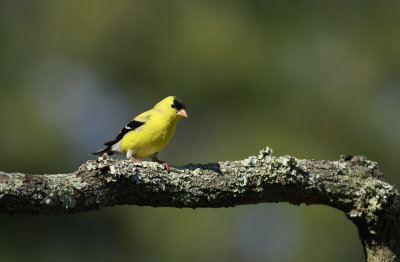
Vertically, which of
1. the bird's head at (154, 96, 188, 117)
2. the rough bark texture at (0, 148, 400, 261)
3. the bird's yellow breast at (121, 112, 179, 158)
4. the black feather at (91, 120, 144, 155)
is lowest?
the rough bark texture at (0, 148, 400, 261)

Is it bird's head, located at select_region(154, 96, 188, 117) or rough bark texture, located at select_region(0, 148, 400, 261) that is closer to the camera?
rough bark texture, located at select_region(0, 148, 400, 261)

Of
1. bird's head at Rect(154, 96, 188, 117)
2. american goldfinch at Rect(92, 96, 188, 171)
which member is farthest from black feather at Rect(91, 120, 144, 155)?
bird's head at Rect(154, 96, 188, 117)

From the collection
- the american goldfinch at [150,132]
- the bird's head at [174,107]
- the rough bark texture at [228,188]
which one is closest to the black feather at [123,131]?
the american goldfinch at [150,132]

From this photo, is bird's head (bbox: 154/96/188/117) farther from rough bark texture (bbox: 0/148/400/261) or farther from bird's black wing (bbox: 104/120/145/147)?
rough bark texture (bbox: 0/148/400/261)

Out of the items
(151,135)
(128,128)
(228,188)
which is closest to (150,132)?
(151,135)

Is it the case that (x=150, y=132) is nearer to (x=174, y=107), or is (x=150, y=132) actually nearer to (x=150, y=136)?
(x=150, y=136)

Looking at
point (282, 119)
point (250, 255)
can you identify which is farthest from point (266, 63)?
point (250, 255)

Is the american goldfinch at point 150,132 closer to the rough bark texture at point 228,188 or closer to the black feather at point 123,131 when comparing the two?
the black feather at point 123,131

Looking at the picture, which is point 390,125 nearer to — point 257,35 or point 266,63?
point 266,63

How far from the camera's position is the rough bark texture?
101 inches

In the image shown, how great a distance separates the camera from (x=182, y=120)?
8.35 metres

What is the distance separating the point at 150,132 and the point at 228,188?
6.08 feet

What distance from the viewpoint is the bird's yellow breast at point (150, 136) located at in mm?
4891

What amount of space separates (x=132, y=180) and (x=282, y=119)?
4.88m
